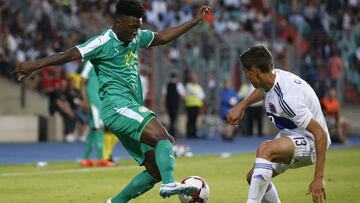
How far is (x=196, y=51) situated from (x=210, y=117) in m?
2.67

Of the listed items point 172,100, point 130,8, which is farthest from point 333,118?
point 130,8

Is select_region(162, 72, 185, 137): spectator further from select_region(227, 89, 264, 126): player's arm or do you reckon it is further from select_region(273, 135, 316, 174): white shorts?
select_region(273, 135, 316, 174): white shorts

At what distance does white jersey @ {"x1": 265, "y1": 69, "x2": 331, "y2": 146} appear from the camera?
392 inches

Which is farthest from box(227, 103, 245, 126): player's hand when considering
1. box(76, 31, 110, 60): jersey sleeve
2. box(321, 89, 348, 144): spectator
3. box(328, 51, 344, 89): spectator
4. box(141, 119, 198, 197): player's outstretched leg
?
box(328, 51, 344, 89): spectator

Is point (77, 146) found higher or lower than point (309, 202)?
lower

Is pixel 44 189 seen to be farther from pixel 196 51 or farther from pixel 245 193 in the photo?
pixel 196 51

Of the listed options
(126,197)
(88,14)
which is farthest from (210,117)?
(126,197)

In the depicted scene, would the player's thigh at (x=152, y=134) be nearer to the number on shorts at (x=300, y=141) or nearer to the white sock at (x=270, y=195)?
the white sock at (x=270, y=195)

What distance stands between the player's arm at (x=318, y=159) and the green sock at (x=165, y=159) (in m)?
1.58

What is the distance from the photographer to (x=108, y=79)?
1111cm

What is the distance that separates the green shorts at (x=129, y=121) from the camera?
10750 millimetres

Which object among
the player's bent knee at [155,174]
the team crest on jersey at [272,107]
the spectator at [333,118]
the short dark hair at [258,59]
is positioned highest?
the short dark hair at [258,59]

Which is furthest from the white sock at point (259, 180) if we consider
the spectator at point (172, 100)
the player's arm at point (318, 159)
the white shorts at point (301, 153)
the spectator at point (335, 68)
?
the spectator at point (335, 68)

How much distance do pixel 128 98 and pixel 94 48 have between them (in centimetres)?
67
